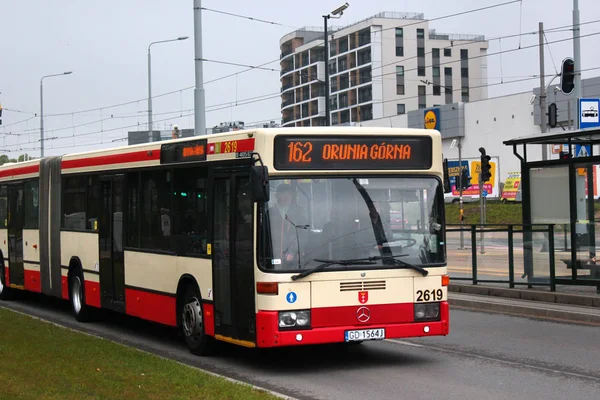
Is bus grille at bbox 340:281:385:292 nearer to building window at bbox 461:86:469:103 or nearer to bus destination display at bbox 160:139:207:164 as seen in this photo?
bus destination display at bbox 160:139:207:164

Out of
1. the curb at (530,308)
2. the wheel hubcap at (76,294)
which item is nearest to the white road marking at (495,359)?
the curb at (530,308)

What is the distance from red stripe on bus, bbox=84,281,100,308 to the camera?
15477mm

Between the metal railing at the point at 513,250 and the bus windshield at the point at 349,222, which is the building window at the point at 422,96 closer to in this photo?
the metal railing at the point at 513,250

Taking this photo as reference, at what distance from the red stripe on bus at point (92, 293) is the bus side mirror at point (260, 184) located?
20.0 ft

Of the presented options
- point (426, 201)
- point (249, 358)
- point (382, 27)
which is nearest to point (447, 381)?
point (426, 201)

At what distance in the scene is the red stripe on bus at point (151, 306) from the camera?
1279 cm

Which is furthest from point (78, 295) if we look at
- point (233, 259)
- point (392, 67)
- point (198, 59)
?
point (392, 67)

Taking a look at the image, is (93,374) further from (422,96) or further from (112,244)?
(422,96)

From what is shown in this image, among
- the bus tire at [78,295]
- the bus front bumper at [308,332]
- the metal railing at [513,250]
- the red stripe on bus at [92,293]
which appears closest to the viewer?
Answer: the bus front bumper at [308,332]

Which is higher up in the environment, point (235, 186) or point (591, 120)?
point (591, 120)

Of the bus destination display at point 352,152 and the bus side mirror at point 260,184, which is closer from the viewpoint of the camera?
the bus side mirror at point 260,184

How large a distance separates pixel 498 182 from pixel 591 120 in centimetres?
4622

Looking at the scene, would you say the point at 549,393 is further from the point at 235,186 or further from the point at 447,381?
the point at 235,186

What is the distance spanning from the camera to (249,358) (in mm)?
11953
